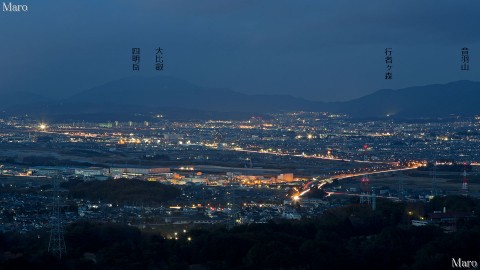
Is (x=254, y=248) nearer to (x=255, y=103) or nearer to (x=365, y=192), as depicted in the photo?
(x=365, y=192)

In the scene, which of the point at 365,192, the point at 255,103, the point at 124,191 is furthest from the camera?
the point at 255,103

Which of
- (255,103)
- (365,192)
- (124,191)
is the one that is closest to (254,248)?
(124,191)

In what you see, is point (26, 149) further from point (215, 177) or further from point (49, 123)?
point (49, 123)

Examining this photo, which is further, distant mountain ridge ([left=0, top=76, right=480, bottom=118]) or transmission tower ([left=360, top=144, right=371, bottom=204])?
distant mountain ridge ([left=0, top=76, right=480, bottom=118])

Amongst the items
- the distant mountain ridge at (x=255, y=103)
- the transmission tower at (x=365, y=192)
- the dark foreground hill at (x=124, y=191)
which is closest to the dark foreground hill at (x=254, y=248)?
the transmission tower at (x=365, y=192)

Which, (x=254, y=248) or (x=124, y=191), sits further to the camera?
(x=124, y=191)

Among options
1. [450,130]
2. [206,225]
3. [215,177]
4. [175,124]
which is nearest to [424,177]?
[215,177]

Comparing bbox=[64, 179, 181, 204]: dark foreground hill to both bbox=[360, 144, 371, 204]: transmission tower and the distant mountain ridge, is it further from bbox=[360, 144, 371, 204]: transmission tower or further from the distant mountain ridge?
the distant mountain ridge

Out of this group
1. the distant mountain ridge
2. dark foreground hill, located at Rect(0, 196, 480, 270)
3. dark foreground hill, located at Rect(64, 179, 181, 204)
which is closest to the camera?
dark foreground hill, located at Rect(0, 196, 480, 270)

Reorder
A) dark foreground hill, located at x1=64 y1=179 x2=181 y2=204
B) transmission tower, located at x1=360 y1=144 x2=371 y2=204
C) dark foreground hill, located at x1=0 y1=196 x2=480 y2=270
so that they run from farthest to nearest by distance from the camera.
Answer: dark foreground hill, located at x1=64 y1=179 x2=181 y2=204, transmission tower, located at x1=360 y1=144 x2=371 y2=204, dark foreground hill, located at x1=0 y1=196 x2=480 y2=270

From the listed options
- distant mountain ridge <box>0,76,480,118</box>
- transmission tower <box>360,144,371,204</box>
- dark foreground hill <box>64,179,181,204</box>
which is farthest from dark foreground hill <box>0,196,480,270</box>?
distant mountain ridge <box>0,76,480,118</box>

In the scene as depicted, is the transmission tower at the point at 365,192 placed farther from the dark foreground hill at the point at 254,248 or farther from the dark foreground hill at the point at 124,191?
the dark foreground hill at the point at 254,248
